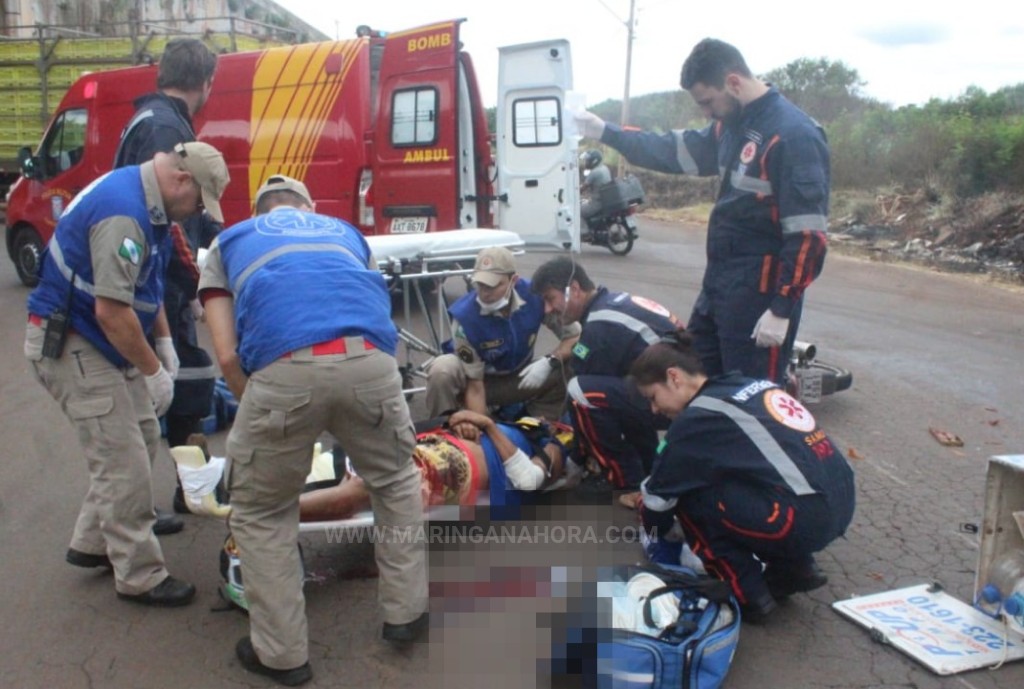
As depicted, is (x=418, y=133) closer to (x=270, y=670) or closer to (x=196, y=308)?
(x=196, y=308)

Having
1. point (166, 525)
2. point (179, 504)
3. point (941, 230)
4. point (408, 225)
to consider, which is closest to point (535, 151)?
point (408, 225)

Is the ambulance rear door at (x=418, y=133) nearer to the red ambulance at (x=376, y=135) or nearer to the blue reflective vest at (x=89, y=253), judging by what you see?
the red ambulance at (x=376, y=135)

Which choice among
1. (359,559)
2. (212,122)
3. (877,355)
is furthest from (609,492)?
(212,122)

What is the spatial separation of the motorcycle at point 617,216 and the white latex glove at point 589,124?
8.90 metres

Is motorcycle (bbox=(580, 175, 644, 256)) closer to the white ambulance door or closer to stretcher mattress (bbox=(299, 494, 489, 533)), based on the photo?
the white ambulance door

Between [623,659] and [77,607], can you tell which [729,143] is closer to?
[623,659]

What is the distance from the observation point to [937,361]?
23.6 feet

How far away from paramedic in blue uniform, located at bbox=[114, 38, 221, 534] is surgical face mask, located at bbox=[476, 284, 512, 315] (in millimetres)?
1331

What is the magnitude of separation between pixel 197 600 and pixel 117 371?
91 centimetres

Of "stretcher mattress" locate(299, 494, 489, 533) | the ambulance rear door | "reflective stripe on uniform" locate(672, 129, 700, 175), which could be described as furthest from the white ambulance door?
"stretcher mattress" locate(299, 494, 489, 533)

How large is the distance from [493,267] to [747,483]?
1890mm

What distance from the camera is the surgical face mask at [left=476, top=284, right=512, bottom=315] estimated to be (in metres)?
4.54

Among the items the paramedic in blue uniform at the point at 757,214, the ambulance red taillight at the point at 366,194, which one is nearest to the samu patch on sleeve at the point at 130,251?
the paramedic in blue uniform at the point at 757,214

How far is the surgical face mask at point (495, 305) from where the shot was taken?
179 inches
